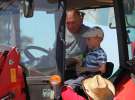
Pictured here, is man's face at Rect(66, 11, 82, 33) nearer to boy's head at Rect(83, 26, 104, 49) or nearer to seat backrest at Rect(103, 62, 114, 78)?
boy's head at Rect(83, 26, 104, 49)

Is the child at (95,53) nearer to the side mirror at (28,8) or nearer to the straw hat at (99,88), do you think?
the straw hat at (99,88)

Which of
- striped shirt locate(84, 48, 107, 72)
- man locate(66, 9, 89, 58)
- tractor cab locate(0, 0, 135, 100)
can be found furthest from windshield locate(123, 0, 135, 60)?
man locate(66, 9, 89, 58)

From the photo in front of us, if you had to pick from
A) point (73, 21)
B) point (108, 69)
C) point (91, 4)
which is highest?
point (91, 4)

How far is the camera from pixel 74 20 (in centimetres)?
556

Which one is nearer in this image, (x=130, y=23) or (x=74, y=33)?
(x=130, y=23)

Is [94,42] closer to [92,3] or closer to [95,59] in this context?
[95,59]

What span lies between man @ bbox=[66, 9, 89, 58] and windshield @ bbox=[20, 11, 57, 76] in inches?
7.2

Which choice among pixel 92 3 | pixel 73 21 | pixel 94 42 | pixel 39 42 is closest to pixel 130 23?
pixel 94 42

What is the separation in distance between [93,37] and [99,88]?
676 mm

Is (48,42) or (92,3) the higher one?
(92,3)

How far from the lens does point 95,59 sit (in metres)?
5.36

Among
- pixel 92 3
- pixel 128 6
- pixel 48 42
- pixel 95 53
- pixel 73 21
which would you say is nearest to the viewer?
pixel 128 6

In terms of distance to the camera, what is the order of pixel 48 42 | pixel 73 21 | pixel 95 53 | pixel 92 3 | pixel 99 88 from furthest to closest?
pixel 92 3, pixel 73 21, pixel 95 53, pixel 48 42, pixel 99 88

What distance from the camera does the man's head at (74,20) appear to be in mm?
5434
